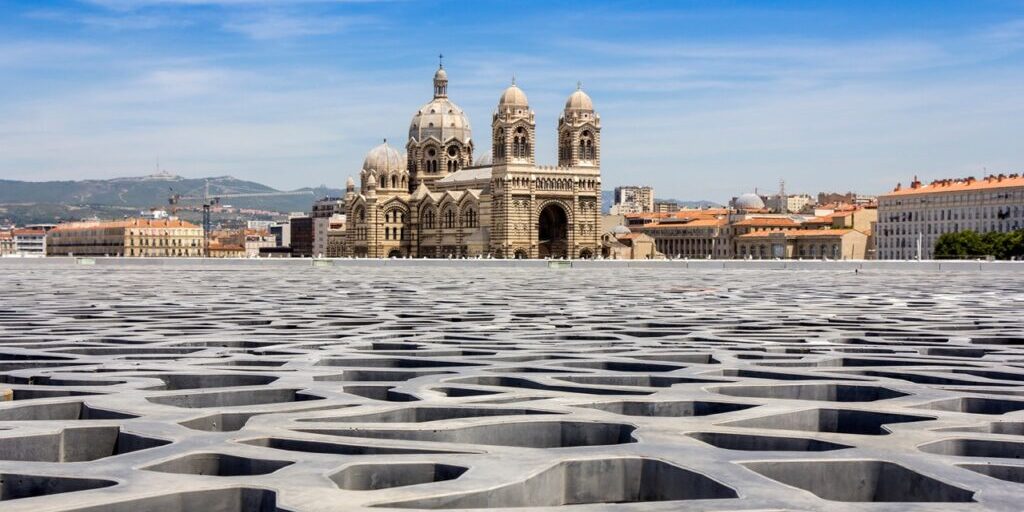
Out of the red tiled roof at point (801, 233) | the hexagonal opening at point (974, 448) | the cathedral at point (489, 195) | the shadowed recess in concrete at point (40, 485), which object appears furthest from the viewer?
the red tiled roof at point (801, 233)

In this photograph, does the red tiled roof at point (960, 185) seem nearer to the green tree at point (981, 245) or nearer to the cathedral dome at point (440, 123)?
the green tree at point (981, 245)

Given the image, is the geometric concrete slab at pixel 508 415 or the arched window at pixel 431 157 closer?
the geometric concrete slab at pixel 508 415

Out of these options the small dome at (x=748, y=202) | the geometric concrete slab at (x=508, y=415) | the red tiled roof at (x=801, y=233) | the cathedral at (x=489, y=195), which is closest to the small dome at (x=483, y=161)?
the cathedral at (x=489, y=195)

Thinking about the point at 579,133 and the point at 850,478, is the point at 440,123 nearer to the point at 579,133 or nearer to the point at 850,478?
the point at 579,133

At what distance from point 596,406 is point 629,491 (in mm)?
2442

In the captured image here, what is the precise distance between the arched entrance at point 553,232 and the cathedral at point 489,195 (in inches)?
3.1

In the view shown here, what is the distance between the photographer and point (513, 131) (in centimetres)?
11031

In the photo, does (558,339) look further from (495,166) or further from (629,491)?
(495,166)

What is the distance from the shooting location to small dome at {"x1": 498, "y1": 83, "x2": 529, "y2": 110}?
11150cm

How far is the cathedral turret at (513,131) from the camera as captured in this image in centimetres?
11019

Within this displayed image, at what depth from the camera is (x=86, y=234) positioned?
190 m

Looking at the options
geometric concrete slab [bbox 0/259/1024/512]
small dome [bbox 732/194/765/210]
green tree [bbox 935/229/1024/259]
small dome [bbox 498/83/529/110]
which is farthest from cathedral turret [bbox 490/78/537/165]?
geometric concrete slab [bbox 0/259/1024/512]

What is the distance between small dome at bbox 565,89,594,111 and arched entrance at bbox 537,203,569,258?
768 cm

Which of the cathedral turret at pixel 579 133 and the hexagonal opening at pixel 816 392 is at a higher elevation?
the cathedral turret at pixel 579 133
